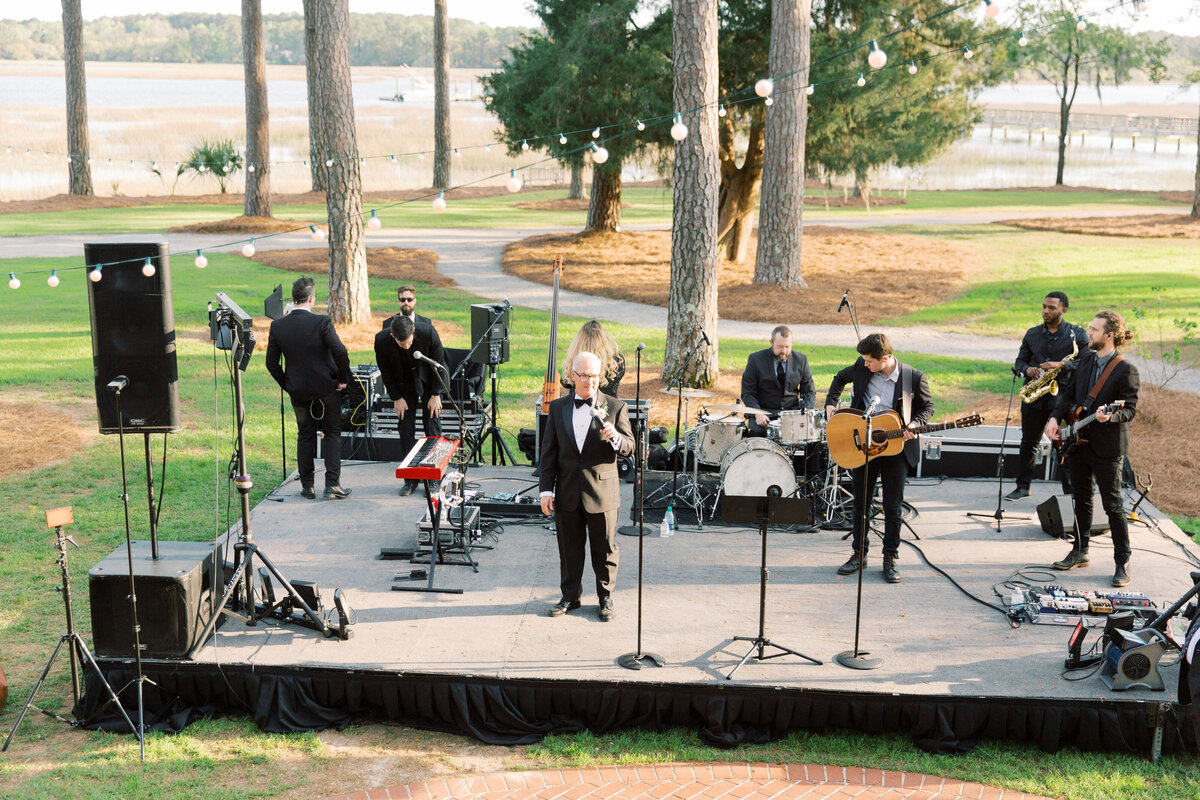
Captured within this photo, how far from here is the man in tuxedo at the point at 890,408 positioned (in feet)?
26.5

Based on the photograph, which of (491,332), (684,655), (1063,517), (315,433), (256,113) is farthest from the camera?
(256,113)

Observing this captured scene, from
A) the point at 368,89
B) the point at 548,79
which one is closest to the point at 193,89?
the point at 368,89

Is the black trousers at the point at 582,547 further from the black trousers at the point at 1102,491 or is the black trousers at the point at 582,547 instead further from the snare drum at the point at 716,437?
the black trousers at the point at 1102,491

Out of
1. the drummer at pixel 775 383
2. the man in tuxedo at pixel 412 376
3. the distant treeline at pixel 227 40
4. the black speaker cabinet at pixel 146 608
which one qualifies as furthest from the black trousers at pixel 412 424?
the distant treeline at pixel 227 40

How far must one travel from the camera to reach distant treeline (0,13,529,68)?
115500 millimetres

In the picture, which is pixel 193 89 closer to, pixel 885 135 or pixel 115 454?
pixel 885 135

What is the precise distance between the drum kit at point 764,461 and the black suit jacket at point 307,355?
3.36 m

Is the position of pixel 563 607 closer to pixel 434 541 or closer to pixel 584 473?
pixel 584 473

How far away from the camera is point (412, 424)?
34.2ft

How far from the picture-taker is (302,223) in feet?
102

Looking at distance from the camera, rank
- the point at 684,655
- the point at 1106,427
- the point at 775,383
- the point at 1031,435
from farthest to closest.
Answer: the point at 1031,435
the point at 775,383
the point at 1106,427
the point at 684,655

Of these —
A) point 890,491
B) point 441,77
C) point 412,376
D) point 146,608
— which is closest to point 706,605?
point 890,491

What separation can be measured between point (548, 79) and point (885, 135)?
8075 millimetres

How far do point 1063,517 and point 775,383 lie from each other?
279cm
